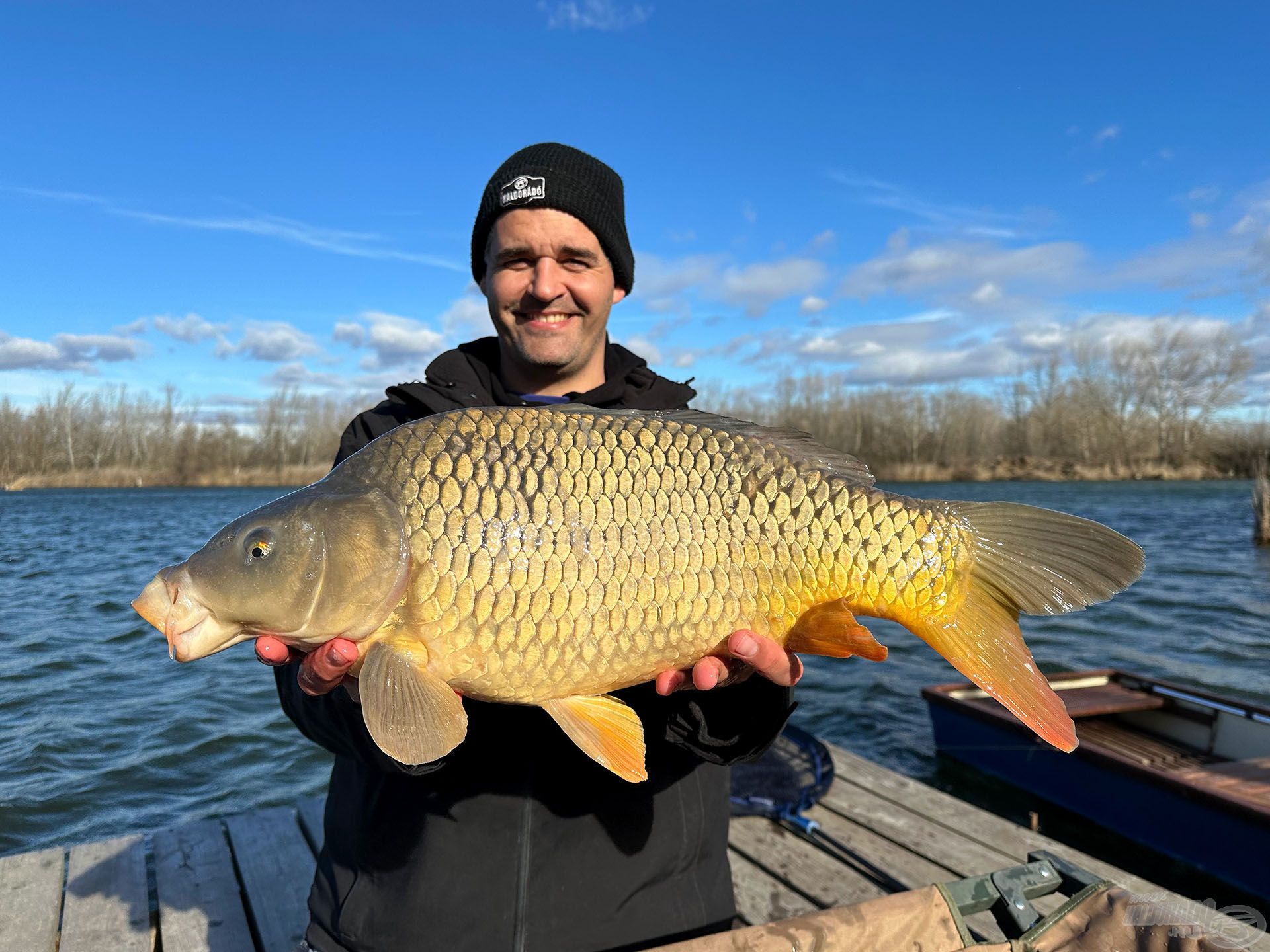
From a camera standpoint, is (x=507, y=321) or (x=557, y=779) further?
(x=507, y=321)

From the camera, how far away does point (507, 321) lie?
1.80m

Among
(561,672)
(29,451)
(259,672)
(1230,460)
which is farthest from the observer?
Answer: (29,451)

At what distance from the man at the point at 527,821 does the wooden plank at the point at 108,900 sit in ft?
3.92

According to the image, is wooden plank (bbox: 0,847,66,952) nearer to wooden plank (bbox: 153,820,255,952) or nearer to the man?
wooden plank (bbox: 153,820,255,952)

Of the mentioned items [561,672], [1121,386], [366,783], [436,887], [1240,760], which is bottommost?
[1240,760]

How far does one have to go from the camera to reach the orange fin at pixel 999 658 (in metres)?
1.31

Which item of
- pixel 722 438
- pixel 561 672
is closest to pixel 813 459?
pixel 722 438

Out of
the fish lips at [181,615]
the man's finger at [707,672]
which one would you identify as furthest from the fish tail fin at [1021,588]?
the fish lips at [181,615]

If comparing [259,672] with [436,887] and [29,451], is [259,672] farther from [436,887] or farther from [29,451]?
[29,451]

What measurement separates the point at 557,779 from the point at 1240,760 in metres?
4.12

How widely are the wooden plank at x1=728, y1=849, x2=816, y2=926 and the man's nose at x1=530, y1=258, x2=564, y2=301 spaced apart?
1.69 metres

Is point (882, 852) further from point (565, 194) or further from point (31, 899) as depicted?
point (31, 899)

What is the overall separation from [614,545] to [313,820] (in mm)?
2299

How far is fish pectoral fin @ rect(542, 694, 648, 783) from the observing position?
1302 mm
